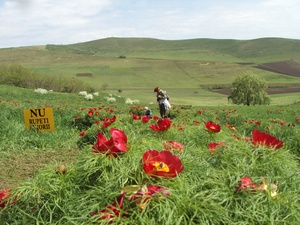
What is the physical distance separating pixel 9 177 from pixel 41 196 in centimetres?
328

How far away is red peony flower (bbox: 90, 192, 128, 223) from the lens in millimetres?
1741

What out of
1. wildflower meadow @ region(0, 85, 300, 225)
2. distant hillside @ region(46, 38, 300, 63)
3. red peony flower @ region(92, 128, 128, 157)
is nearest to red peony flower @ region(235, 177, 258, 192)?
wildflower meadow @ region(0, 85, 300, 225)

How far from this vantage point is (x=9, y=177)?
5.15m

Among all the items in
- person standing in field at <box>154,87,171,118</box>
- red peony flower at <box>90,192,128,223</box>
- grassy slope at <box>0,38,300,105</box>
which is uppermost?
red peony flower at <box>90,192,128,223</box>

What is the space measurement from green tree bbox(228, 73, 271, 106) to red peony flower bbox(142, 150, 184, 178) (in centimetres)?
4443

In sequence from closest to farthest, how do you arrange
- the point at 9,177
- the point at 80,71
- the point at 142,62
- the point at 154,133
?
the point at 154,133 < the point at 9,177 < the point at 80,71 < the point at 142,62

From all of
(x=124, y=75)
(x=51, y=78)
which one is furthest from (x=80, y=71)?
(x=51, y=78)

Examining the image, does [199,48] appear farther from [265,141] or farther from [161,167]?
[161,167]

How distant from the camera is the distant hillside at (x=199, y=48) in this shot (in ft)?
382

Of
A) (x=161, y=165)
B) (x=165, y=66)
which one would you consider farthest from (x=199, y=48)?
(x=161, y=165)

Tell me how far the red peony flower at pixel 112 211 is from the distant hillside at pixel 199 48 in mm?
108646

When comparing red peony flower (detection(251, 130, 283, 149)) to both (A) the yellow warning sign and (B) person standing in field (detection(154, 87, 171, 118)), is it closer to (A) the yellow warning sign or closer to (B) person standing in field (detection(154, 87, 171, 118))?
(A) the yellow warning sign

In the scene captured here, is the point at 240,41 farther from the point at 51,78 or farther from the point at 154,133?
the point at 154,133

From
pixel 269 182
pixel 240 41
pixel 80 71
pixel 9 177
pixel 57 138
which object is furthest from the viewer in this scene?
pixel 240 41
